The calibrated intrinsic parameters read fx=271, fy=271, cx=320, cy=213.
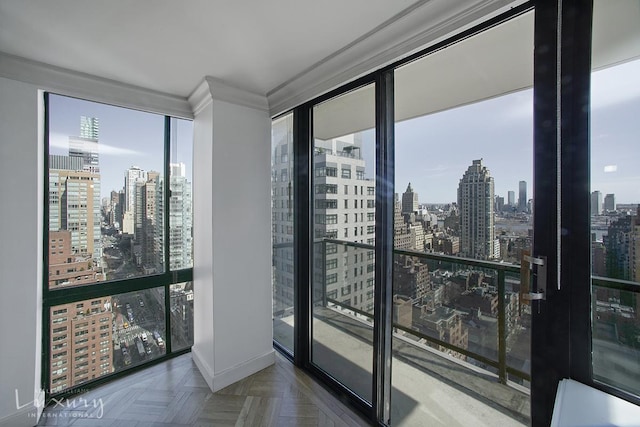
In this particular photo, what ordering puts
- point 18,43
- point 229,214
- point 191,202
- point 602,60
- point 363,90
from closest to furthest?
1. point 602,60
2. point 18,43
3. point 363,90
4. point 229,214
5. point 191,202

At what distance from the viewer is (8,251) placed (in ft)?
6.17

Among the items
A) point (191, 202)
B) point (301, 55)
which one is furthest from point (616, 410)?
point (191, 202)

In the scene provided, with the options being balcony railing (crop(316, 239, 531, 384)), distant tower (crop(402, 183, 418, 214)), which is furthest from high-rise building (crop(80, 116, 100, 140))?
distant tower (crop(402, 183, 418, 214))

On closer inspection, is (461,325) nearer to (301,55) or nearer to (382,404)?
(382,404)

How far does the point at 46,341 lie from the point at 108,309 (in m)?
0.43

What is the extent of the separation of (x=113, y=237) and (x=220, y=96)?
63.6 inches

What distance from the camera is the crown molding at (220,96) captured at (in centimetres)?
224

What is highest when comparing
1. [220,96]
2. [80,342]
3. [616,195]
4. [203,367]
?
[220,96]

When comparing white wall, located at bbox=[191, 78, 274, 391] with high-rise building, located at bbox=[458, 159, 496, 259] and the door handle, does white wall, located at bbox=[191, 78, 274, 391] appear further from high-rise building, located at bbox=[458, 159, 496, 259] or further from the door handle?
the door handle

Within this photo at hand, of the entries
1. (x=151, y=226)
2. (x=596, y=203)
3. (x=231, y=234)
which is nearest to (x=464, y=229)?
(x=596, y=203)

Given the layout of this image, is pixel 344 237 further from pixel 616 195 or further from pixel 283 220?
pixel 616 195

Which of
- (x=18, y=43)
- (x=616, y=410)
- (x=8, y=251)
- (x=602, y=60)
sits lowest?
(x=616, y=410)

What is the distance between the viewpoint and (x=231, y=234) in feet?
7.88

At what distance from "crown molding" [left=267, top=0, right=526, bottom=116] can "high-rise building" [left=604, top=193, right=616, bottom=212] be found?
35.7 inches
